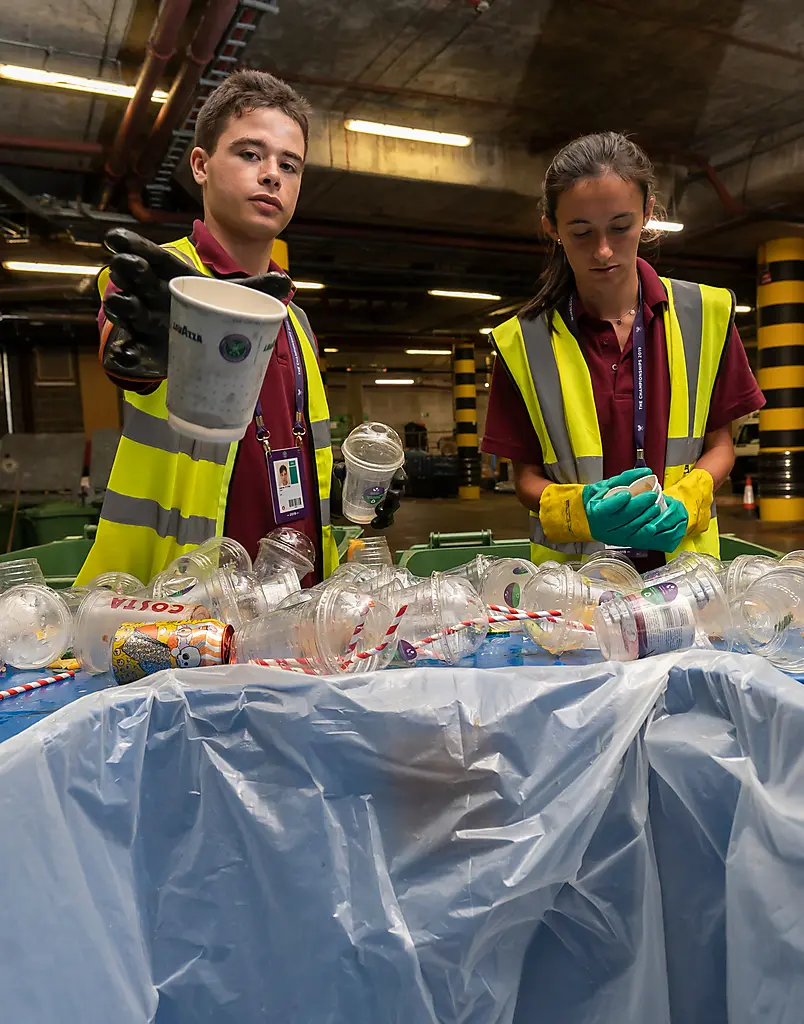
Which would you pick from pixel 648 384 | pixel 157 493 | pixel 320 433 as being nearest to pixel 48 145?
pixel 320 433

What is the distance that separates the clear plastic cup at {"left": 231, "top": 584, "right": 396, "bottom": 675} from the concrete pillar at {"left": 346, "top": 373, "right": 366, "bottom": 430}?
23.3m

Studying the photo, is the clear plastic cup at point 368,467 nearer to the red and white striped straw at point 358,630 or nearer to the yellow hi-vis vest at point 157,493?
the yellow hi-vis vest at point 157,493

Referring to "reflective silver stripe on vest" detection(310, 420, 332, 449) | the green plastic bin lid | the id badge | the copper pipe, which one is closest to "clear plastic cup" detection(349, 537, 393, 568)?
the id badge

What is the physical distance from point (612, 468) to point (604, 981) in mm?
1247

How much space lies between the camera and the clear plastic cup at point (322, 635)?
1104 mm

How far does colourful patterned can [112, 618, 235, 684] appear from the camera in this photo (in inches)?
41.4

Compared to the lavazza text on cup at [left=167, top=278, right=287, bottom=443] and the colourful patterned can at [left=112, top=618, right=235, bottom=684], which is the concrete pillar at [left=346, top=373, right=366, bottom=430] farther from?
the colourful patterned can at [left=112, top=618, right=235, bottom=684]

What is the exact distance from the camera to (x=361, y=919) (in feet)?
2.89

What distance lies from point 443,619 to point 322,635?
243 mm

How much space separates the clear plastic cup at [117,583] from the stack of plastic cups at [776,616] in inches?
44.1

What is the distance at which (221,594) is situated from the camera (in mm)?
1322

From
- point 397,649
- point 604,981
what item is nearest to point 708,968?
point 604,981

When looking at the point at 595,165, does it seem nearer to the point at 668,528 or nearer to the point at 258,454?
the point at 668,528

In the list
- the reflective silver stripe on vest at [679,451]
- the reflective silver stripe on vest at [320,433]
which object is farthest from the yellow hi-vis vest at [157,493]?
the reflective silver stripe on vest at [679,451]
